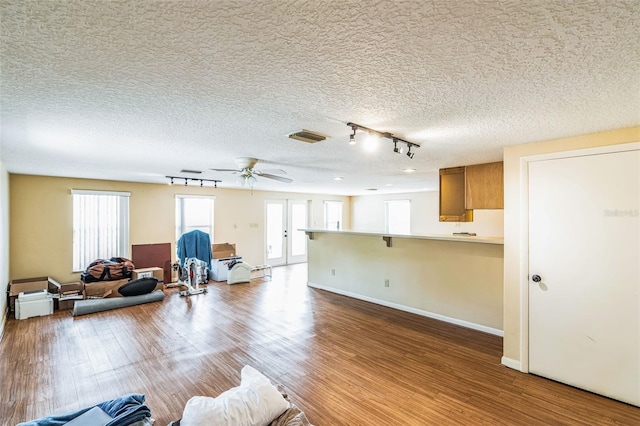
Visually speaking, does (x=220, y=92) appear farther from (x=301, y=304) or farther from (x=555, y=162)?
(x=301, y=304)

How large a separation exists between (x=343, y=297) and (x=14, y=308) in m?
5.21

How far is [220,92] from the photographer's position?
1.73 metres

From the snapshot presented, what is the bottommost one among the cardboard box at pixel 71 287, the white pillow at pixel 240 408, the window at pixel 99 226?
the cardboard box at pixel 71 287

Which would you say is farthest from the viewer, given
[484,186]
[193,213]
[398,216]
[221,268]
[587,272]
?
[398,216]

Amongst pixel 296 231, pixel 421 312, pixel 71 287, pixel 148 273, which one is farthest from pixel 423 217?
pixel 71 287

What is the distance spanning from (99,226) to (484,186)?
6.99 metres

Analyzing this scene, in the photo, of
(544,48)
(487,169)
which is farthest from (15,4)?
(487,169)

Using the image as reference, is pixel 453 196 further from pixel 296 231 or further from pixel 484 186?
pixel 296 231

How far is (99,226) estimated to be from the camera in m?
5.96

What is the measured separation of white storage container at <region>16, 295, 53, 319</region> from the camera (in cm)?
438

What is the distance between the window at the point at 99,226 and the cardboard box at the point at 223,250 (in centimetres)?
186

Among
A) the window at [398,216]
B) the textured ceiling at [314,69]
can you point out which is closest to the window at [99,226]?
the textured ceiling at [314,69]

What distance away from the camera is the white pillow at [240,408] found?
5.63 feet

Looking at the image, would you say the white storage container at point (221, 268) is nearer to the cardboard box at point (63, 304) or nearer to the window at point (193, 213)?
the window at point (193, 213)
